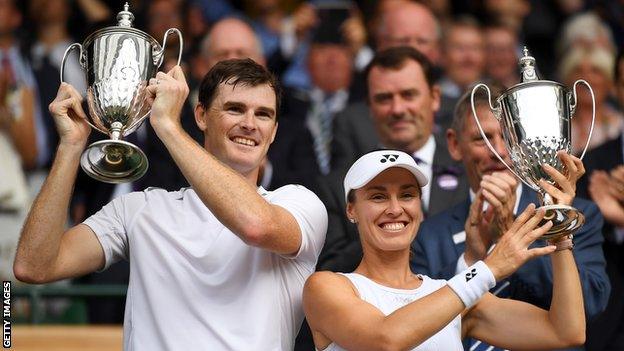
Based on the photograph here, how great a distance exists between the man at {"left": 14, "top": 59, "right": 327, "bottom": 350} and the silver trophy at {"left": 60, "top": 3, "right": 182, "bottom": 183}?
0.08 m

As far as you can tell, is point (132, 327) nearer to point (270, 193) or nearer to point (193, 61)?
point (270, 193)

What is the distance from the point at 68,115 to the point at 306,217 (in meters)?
1.01

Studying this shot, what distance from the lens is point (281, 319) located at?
5.38 metres

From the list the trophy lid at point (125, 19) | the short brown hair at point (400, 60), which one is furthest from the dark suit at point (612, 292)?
the trophy lid at point (125, 19)

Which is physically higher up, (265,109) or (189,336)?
(265,109)

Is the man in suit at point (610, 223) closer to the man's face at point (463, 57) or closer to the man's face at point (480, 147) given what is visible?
the man's face at point (480, 147)

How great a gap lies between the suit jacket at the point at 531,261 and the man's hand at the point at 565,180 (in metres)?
0.88

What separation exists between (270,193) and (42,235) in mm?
950

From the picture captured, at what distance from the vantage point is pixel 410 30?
898cm

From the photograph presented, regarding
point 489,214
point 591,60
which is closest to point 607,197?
point 489,214

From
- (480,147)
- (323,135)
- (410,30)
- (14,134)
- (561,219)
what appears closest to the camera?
(561,219)

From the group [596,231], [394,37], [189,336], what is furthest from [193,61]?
[189,336]

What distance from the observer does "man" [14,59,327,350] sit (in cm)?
516

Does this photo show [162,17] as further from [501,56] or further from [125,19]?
[125,19]
